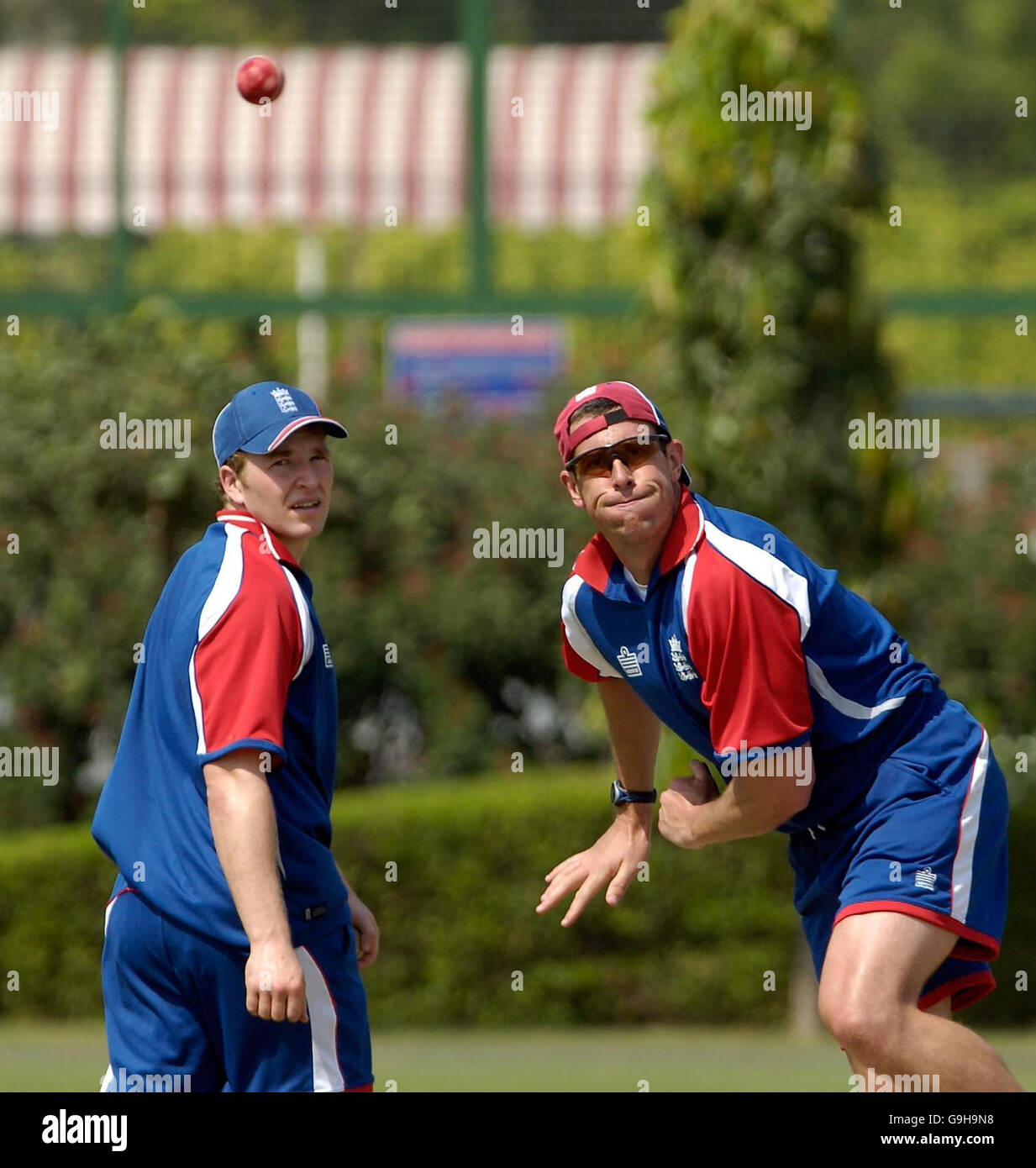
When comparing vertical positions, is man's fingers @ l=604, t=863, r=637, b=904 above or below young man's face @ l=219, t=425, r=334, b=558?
below

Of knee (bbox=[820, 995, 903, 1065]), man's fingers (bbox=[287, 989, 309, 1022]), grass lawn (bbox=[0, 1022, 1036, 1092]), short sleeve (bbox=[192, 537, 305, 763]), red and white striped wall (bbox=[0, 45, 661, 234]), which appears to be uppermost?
red and white striped wall (bbox=[0, 45, 661, 234])

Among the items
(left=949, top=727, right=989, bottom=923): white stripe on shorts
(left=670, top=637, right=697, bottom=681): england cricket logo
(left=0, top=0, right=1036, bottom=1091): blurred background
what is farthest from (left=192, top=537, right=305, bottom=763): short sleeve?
(left=0, top=0, right=1036, bottom=1091): blurred background

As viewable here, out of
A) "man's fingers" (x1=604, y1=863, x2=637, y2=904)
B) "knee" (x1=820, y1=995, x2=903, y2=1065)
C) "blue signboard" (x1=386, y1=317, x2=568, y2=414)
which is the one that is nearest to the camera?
"knee" (x1=820, y1=995, x2=903, y2=1065)

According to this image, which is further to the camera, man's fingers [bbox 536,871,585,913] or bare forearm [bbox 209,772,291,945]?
man's fingers [bbox 536,871,585,913]

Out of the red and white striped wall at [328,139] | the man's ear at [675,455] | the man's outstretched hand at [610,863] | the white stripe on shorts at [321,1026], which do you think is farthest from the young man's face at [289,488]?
the red and white striped wall at [328,139]

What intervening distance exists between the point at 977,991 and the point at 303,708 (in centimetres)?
187

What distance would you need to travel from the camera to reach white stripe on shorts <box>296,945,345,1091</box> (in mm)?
4262

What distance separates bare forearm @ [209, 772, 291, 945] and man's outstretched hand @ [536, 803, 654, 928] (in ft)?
3.65

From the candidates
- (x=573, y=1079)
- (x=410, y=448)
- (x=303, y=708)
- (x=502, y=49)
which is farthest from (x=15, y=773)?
(x=303, y=708)

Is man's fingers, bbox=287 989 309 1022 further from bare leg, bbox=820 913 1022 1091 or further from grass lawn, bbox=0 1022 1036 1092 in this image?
grass lawn, bbox=0 1022 1036 1092

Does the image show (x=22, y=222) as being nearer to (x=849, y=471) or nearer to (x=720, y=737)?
(x=849, y=471)

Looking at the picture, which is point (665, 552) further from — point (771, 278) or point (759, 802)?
point (771, 278)

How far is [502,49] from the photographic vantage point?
50.2 ft

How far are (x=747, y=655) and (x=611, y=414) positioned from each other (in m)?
0.69
